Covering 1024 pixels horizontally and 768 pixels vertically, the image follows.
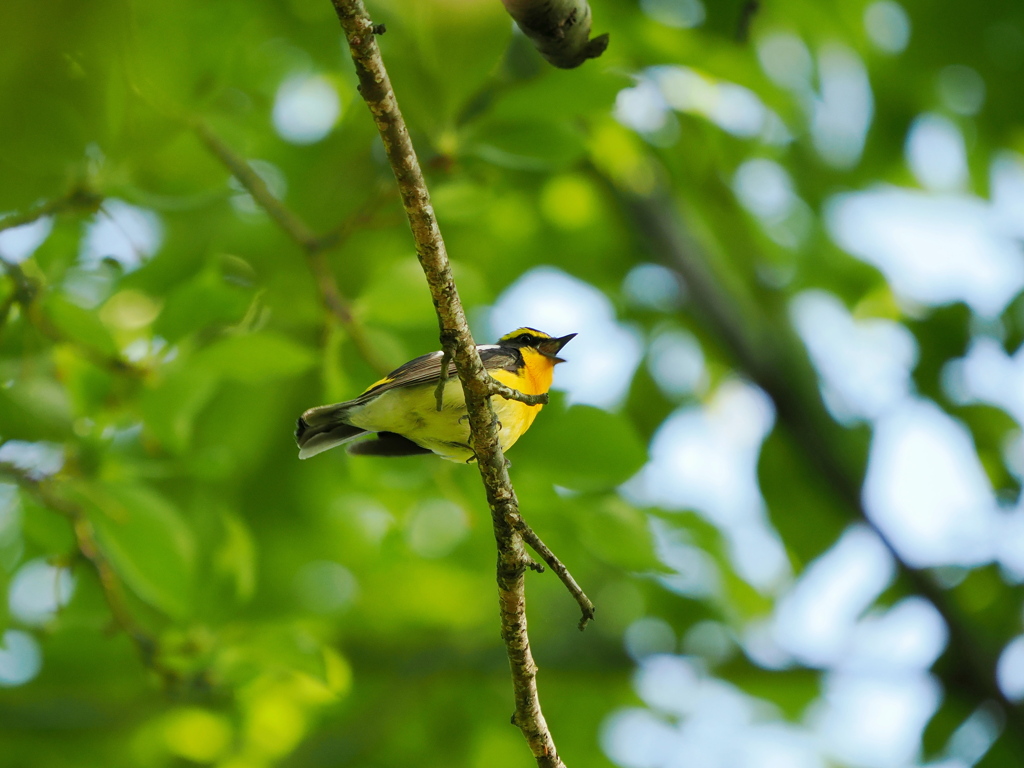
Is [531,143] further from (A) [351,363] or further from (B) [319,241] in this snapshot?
(A) [351,363]

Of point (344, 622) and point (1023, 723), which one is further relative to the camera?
point (344, 622)

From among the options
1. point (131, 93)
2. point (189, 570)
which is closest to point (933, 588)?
point (189, 570)

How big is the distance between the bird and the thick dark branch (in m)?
1.35

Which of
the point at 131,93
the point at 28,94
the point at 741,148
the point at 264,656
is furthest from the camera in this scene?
the point at 741,148

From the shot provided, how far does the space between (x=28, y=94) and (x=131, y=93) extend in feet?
0.87

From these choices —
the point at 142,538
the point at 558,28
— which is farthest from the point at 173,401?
the point at 558,28

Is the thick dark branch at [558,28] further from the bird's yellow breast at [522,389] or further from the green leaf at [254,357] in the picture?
the green leaf at [254,357]

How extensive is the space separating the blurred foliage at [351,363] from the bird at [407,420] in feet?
0.30

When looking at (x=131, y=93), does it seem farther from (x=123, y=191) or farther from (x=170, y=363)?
(x=170, y=363)

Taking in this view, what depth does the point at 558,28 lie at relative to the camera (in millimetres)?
1821

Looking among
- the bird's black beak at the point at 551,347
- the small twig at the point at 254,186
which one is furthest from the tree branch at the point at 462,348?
the bird's black beak at the point at 551,347

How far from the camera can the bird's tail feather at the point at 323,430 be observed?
126 inches

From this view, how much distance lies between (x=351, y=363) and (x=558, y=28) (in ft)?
6.36

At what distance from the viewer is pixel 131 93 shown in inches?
39.5
